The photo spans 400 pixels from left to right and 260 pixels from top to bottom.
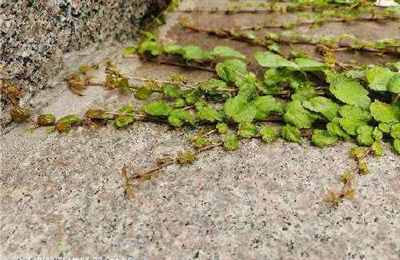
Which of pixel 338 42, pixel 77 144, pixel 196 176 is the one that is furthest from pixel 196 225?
pixel 338 42

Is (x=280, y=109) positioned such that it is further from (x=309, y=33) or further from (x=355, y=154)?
(x=309, y=33)

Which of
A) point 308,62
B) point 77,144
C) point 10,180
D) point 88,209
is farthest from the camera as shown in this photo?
point 308,62

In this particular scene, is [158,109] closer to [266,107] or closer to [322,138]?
[266,107]

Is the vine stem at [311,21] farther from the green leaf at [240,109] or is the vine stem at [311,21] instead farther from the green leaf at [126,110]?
the green leaf at [126,110]

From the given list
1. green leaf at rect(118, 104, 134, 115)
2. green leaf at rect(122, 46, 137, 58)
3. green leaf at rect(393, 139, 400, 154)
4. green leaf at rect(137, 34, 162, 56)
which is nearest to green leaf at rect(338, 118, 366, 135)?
green leaf at rect(393, 139, 400, 154)

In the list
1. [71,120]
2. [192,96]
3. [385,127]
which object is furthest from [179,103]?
[385,127]

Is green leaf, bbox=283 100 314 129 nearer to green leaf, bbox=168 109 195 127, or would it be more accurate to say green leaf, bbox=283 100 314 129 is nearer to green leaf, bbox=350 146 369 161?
green leaf, bbox=350 146 369 161
